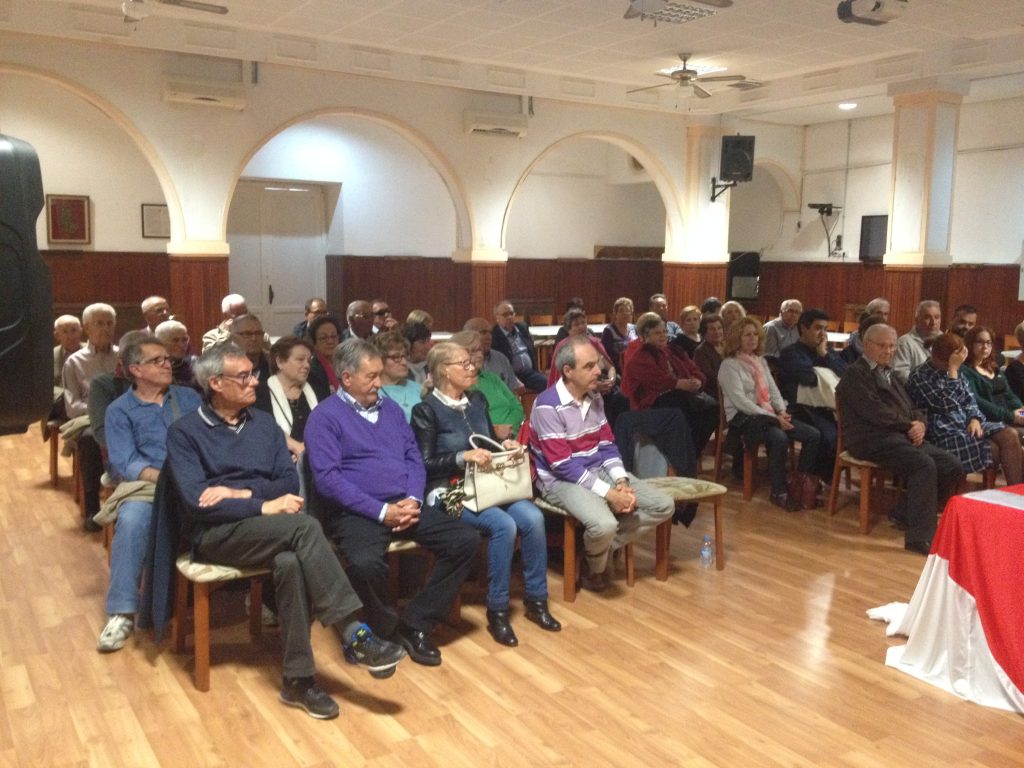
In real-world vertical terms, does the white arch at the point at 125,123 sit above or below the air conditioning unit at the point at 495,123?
below

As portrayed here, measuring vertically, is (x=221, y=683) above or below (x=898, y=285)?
below

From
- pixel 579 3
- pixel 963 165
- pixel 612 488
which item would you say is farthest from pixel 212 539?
pixel 963 165

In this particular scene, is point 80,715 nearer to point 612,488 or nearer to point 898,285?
point 612,488

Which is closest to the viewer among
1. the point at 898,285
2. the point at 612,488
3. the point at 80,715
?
the point at 80,715

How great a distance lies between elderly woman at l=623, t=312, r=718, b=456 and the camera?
18.3 feet

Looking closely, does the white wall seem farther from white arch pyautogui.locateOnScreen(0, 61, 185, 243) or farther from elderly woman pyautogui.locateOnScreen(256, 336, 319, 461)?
elderly woman pyautogui.locateOnScreen(256, 336, 319, 461)

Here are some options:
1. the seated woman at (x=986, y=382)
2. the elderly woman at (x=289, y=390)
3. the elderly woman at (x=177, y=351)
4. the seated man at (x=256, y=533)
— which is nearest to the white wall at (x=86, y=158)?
the elderly woman at (x=177, y=351)

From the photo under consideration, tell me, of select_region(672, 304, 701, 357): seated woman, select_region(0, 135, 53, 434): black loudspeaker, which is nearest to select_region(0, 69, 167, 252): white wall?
select_region(672, 304, 701, 357): seated woman

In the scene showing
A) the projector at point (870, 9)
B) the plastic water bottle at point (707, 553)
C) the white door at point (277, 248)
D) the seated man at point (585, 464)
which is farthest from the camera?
the white door at point (277, 248)

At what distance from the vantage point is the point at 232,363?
327 cm

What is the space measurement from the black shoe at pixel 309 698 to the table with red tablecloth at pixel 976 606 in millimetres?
2111

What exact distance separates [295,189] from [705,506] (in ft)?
26.2

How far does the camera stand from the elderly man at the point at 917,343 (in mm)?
6484

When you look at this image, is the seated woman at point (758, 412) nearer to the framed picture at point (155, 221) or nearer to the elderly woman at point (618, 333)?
the elderly woman at point (618, 333)
